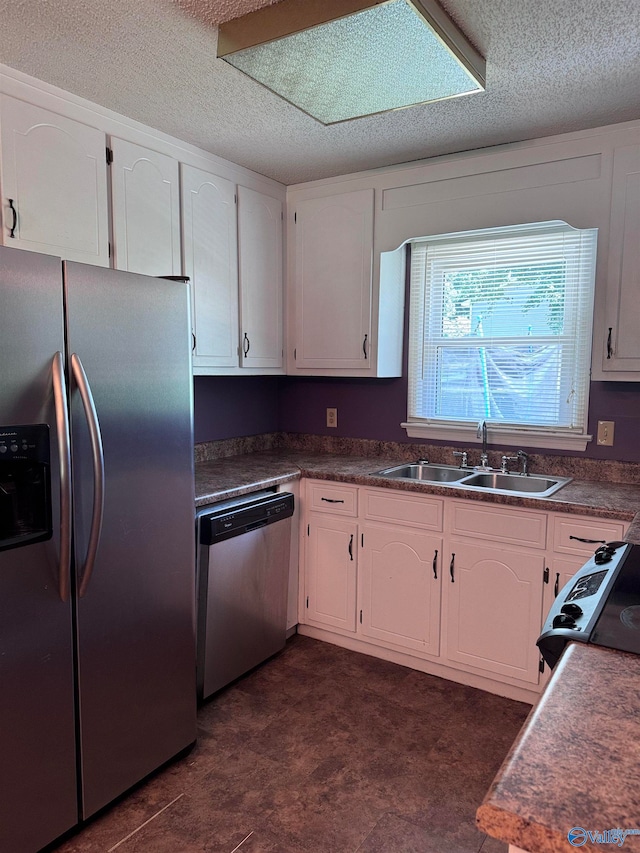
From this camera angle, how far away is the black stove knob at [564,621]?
3.81 feet

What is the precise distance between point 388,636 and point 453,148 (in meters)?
Answer: 2.31

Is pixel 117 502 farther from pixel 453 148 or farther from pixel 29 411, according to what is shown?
pixel 453 148

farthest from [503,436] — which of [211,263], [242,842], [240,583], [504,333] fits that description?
[242,842]

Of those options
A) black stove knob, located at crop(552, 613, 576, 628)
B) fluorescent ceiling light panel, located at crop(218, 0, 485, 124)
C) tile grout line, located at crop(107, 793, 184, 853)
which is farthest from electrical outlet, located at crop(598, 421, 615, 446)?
tile grout line, located at crop(107, 793, 184, 853)

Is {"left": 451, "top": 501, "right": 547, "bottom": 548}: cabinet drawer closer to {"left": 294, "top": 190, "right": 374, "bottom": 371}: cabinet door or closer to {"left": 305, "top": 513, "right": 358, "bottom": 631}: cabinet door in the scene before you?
{"left": 305, "top": 513, "right": 358, "bottom": 631}: cabinet door

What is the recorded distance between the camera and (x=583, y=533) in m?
2.35

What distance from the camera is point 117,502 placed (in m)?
1.85

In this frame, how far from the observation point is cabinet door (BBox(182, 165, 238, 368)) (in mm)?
2787

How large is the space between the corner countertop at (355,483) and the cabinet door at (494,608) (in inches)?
9.6

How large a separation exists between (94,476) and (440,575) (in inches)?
63.4

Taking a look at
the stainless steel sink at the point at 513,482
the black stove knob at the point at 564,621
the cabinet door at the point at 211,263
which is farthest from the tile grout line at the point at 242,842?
the cabinet door at the point at 211,263

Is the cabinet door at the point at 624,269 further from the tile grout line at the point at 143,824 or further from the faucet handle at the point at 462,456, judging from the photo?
the tile grout line at the point at 143,824

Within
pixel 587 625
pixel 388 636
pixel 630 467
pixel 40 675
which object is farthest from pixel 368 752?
pixel 630 467

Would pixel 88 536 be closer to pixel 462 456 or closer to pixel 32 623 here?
pixel 32 623
